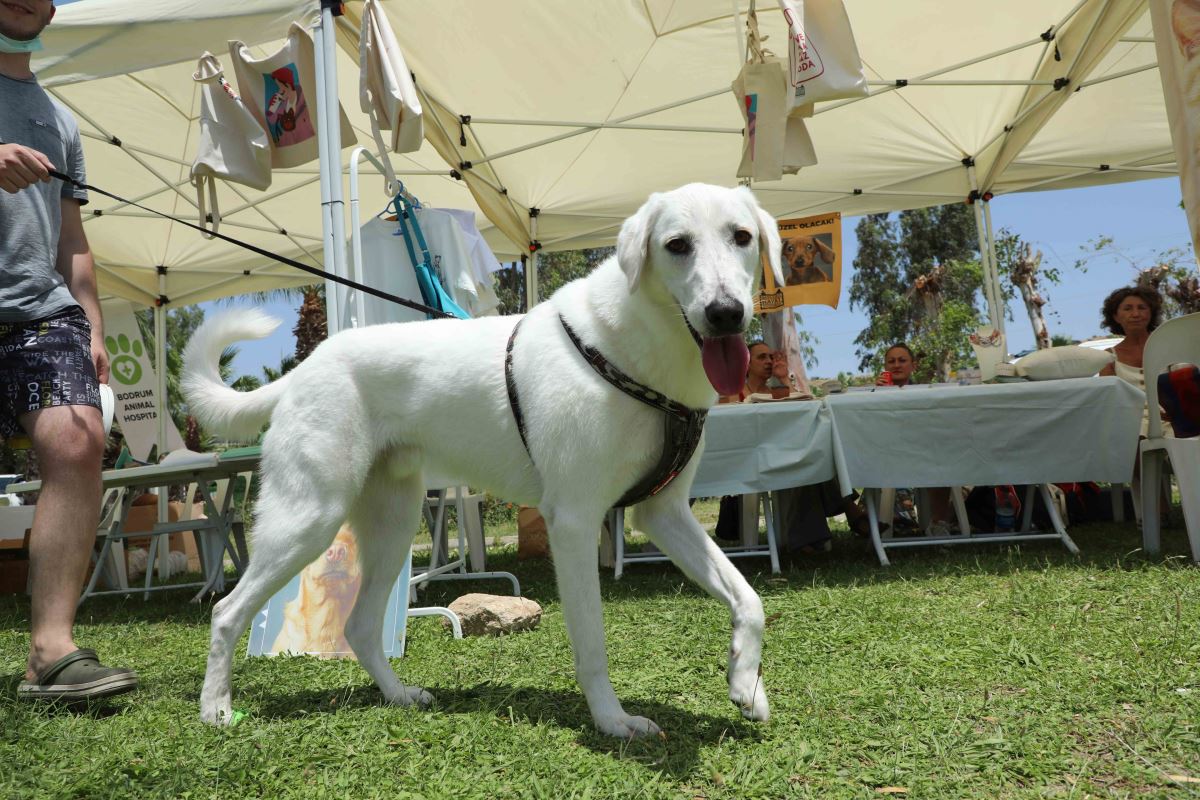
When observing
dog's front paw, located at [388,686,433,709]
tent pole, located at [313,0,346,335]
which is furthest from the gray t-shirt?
dog's front paw, located at [388,686,433,709]

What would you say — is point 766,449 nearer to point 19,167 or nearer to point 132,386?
point 19,167

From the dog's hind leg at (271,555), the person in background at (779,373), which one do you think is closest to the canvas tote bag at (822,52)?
the person in background at (779,373)

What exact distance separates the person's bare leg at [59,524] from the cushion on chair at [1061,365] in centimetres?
538

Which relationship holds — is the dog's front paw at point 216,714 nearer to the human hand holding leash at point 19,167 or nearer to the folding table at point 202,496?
the human hand holding leash at point 19,167

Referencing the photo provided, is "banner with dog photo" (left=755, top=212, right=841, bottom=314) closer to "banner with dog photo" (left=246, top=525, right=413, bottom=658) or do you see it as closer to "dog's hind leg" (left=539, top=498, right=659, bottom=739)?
"banner with dog photo" (left=246, top=525, right=413, bottom=658)

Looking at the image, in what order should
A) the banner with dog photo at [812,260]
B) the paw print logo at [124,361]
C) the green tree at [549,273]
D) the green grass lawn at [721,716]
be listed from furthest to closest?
the green tree at [549,273], the paw print logo at [124,361], the banner with dog photo at [812,260], the green grass lawn at [721,716]

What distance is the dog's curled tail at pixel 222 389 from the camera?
2857 mm

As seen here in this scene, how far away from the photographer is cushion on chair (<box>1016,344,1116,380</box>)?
5.47 meters

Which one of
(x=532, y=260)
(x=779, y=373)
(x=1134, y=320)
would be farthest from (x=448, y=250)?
(x=532, y=260)

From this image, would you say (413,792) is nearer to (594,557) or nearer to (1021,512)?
(594,557)

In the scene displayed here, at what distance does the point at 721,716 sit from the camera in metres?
2.40

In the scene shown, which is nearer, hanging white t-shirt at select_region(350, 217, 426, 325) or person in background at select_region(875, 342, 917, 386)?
hanging white t-shirt at select_region(350, 217, 426, 325)

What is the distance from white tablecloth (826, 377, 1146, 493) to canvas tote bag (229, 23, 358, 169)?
364 cm

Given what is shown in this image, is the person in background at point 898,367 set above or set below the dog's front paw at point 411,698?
above
